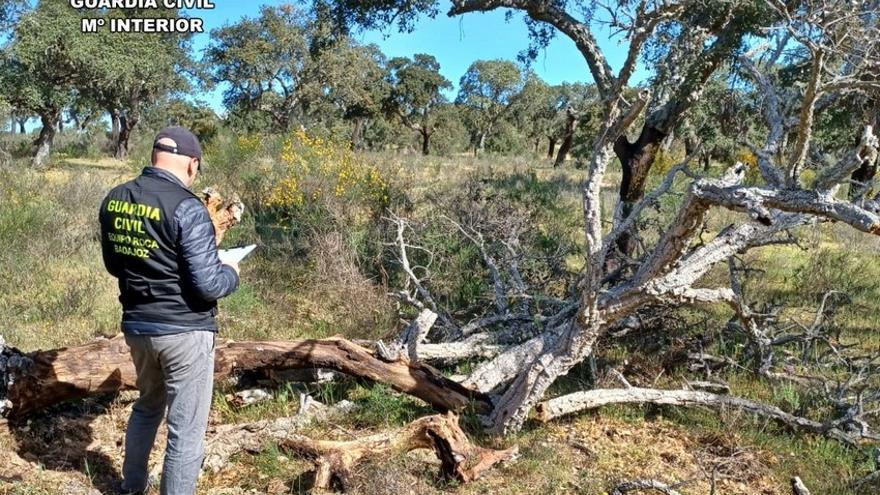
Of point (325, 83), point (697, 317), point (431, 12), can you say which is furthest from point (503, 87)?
point (697, 317)

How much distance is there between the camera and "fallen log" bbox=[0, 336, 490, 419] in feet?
11.2

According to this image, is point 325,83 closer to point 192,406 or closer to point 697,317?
point 697,317

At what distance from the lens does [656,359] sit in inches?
189

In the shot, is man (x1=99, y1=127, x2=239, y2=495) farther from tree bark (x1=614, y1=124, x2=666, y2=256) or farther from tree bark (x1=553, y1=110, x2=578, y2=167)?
tree bark (x1=553, y1=110, x2=578, y2=167)

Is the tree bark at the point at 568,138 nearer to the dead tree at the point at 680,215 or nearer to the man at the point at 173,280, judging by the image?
the dead tree at the point at 680,215

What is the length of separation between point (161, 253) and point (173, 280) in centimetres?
12

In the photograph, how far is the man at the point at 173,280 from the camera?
98.0 inches

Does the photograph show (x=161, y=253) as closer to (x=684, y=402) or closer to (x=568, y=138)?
(x=684, y=402)

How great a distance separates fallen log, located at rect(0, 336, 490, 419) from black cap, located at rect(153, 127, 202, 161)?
166cm

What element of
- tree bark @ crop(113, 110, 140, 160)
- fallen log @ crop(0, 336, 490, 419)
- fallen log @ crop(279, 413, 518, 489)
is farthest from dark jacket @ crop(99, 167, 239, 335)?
tree bark @ crop(113, 110, 140, 160)

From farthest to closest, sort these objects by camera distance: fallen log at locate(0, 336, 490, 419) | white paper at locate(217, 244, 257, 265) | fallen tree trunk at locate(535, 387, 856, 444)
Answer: fallen tree trunk at locate(535, 387, 856, 444) < fallen log at locate(0, 336, 490, 419) < white paper at locate(217, 244, 257, 265)

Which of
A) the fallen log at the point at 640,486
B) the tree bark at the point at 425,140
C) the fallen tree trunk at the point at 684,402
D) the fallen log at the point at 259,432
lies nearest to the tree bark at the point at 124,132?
the tree bark at the point at 425,140

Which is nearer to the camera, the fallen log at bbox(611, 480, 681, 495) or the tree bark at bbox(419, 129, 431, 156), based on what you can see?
the fallen log at bbox(611, 480, 681, 495)

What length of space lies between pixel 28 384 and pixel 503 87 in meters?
34.3
